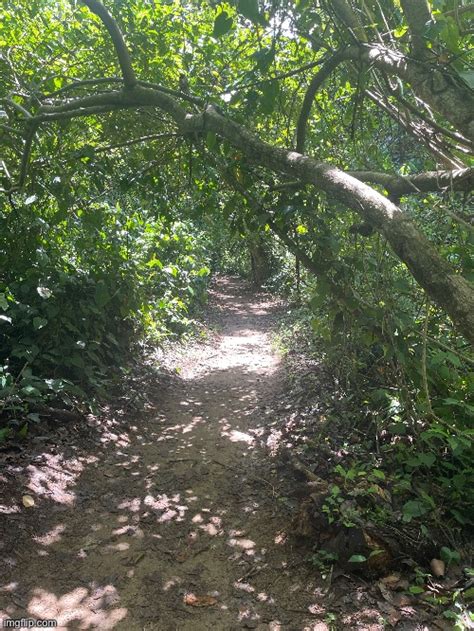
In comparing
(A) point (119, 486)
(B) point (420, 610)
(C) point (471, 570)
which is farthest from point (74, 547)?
(C) point (471, 570)

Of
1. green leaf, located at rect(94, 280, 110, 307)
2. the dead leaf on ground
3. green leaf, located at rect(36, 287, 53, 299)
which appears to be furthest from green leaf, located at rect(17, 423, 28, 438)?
the dead leaf on ground

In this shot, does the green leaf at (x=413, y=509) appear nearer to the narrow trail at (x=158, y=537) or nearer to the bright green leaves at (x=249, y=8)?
the narrow trail at (x=158, y=537)

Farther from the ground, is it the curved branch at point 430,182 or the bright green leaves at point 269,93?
the bright green leaves at point 269,93

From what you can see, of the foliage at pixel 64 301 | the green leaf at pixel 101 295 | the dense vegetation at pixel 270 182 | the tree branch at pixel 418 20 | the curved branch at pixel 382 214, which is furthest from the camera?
the green leaf at pixel 101 295

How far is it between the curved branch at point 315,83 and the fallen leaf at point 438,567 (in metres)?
3.34

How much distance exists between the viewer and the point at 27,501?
370 centimetres

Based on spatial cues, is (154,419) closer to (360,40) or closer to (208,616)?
(208,616)

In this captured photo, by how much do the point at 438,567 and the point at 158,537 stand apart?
80.5 inches

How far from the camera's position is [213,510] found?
405 centimetres

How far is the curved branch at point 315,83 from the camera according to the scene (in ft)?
10.3

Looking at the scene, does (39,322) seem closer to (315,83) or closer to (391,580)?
(315,83)

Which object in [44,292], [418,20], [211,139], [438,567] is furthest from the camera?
[44,292]

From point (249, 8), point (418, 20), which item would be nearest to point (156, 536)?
point (249, 8)

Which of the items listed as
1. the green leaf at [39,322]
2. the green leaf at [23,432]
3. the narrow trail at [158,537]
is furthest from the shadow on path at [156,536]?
the green leaf at [39,322]
